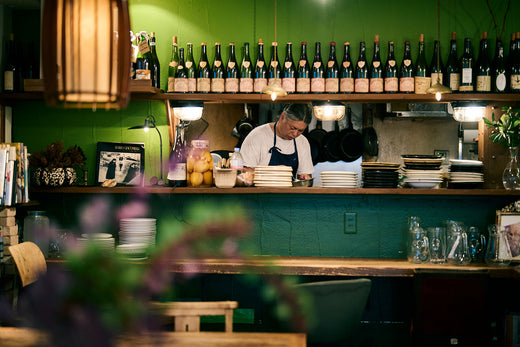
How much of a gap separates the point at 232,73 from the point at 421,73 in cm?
132

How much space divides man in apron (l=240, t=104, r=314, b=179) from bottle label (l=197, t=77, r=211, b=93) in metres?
0.45

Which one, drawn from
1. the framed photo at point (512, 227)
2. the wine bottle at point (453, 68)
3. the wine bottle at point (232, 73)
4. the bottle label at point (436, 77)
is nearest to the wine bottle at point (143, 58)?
the wine bottle at point (232, 73)

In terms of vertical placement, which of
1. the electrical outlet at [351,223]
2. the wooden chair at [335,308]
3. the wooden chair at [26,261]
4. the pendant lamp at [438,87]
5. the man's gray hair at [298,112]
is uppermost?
the pendant lamp at [438,87]

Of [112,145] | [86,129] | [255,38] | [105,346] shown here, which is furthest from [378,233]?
[105,346]

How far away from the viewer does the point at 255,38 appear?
148 inches

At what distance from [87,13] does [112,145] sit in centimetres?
242

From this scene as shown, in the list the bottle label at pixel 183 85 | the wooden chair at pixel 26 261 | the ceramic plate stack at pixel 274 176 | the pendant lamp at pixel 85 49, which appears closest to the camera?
the pendant lamp at pixel 85 49

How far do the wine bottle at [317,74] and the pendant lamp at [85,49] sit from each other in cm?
222

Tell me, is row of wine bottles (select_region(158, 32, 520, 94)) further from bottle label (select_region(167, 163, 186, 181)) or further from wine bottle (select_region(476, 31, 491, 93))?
bottle label (select_region(167, 163, 186, 181))

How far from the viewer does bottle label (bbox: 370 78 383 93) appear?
353 cm

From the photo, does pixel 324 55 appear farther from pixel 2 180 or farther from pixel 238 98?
pixel 2 180

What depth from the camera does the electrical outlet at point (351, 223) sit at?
147 inches

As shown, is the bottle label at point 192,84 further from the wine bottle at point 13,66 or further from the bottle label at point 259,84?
the wine bottle at point 13,66

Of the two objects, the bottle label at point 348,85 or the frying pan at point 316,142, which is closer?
the bottle label at point 348,85
